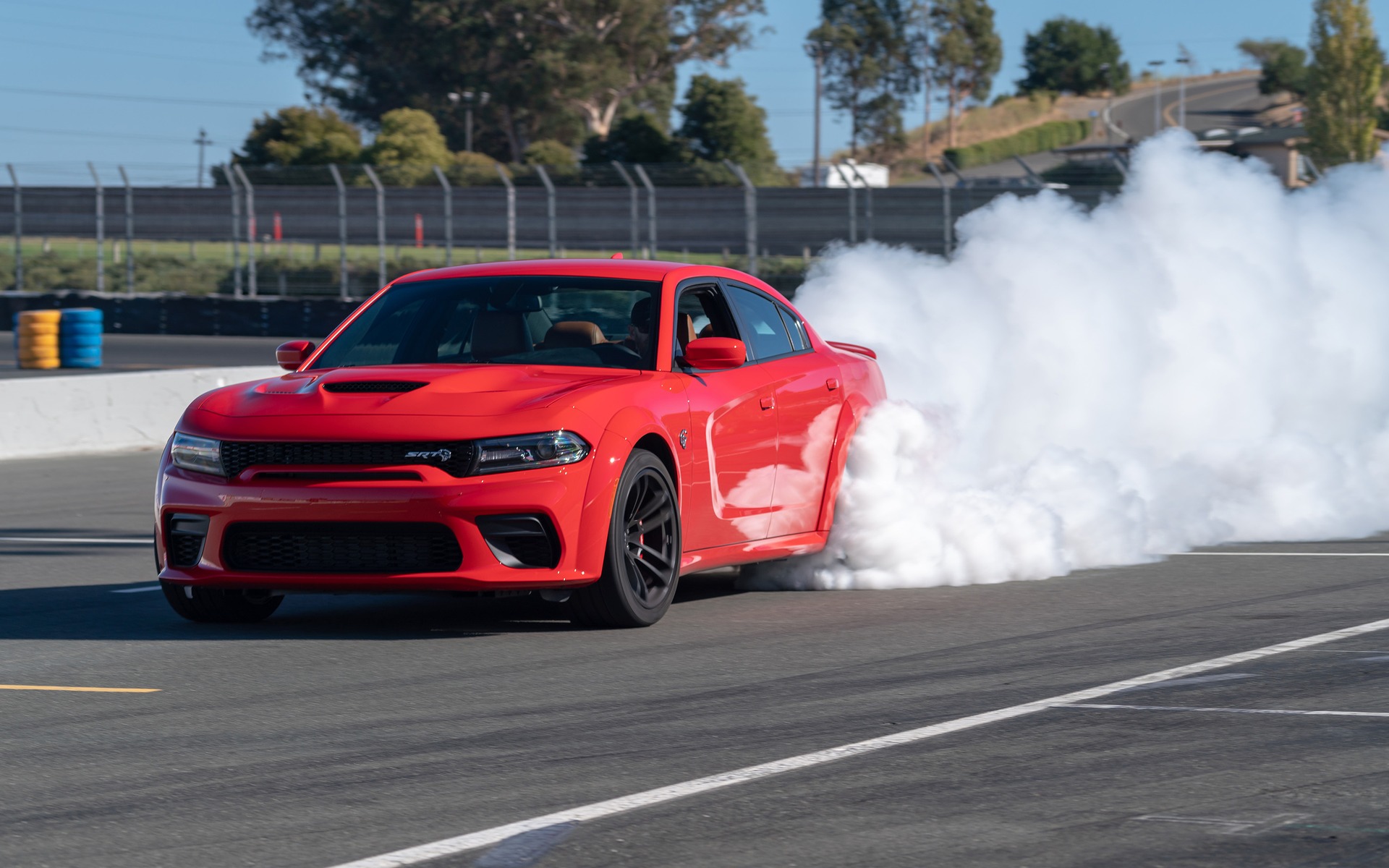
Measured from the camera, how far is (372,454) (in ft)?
22.9

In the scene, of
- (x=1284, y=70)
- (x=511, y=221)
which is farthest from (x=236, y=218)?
(x=1284, y=70)

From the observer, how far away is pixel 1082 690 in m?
6.08

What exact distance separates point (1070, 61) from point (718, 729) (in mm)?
156588

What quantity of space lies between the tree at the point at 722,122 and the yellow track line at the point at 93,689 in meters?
68.3

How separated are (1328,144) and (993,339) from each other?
237ft

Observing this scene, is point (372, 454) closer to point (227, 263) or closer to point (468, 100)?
point (227, 263)

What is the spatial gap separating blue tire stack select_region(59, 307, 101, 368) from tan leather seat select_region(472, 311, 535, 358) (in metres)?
21.6

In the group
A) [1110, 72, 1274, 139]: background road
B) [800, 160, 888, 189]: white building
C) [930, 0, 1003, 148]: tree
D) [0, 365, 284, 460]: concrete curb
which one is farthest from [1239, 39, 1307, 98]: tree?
[0, 365, 284, 460]: concrete curb

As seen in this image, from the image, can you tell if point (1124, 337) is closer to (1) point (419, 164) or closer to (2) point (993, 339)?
(2) point (993, 339)

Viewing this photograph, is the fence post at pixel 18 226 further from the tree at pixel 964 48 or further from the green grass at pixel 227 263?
the tree at pixel 964 48

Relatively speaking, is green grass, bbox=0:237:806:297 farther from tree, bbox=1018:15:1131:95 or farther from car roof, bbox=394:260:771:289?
tree, bbox=1018:15:1131:95

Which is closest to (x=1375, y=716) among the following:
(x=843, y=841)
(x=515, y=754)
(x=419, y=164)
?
(x=843, y=841)

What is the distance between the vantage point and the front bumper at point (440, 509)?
6895mm

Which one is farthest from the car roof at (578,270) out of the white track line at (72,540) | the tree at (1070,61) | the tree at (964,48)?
the tree at (1070,61)
